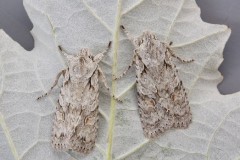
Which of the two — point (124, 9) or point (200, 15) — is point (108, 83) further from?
point (200, 15)

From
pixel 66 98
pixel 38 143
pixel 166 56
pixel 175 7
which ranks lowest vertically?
pixel 38 143

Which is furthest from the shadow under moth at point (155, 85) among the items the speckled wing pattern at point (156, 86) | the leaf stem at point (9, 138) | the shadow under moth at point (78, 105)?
the leaf stem at point (9, 138)

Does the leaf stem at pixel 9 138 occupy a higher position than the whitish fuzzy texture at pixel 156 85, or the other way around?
the whitish fuzzy texture at pixel 156 85

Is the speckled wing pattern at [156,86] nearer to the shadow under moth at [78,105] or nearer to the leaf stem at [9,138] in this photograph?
the shadow under moth at [78,105]

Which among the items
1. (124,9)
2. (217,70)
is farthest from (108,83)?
(217,70)

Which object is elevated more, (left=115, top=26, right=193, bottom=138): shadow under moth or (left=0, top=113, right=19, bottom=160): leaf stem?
(left=115, top=26, right=193, bottom=138): shadow under moth

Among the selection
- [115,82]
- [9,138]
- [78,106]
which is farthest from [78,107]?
[9,138]

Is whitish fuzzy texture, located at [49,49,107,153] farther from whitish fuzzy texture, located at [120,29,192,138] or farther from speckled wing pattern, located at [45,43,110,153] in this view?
whitish fuzzy texture, located at [120,29,192,138]

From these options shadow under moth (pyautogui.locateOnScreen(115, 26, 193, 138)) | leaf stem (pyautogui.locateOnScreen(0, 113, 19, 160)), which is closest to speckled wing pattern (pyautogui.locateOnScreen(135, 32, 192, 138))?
shadow under moth (pyautogui.locateOnScreen(115, 26, 193, 138))
